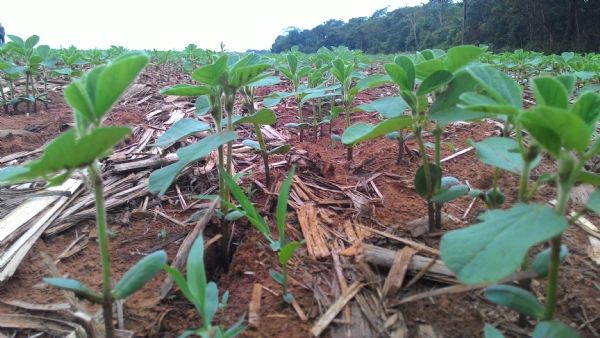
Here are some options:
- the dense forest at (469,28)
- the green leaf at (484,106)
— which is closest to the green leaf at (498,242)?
the green leaf at (484,106)

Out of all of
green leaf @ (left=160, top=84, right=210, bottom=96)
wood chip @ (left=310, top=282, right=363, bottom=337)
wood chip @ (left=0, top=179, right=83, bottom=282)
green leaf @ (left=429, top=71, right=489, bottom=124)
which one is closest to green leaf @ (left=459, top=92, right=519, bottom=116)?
green leaf @ (left=429, top=71, right=489, bottom=124)

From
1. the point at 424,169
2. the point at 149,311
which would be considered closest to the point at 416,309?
the point at 424,169

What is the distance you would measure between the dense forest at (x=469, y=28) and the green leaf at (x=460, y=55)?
24.9m

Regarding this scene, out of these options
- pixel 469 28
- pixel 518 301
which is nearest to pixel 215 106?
Answer: pixel 518 301

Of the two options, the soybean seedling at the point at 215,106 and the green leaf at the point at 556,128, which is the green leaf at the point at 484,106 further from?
the soybean seedling at the point at 215,106

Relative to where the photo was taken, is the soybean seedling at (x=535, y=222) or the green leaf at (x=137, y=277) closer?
the soybean seedling at (x=535, y=222)

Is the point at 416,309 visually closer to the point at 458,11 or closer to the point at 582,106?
the point at 582,106

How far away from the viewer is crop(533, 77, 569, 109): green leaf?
908mm

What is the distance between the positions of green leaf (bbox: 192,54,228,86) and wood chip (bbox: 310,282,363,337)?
805 millimetres

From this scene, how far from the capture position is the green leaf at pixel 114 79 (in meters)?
0.84

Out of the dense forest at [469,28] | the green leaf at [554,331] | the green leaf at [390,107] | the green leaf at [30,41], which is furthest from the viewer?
the dense forest at [469,28]

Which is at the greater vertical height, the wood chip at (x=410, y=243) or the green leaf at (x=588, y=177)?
the green leaf at (x=588, y=177)

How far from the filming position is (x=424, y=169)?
1.38 metres

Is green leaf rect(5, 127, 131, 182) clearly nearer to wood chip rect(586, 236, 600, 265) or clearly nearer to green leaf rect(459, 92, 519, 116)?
green leaf rect(459, 92, 519, 116)
